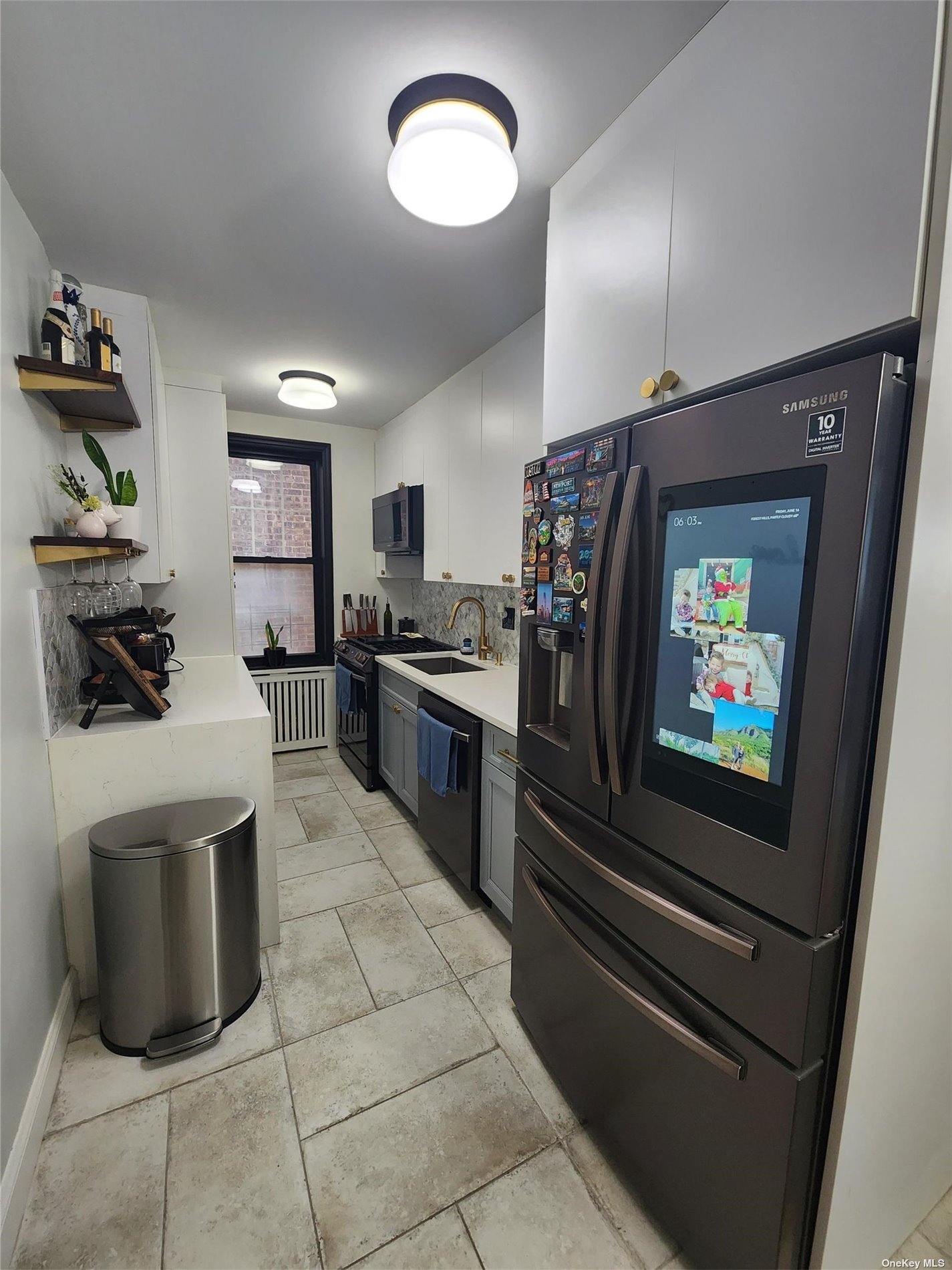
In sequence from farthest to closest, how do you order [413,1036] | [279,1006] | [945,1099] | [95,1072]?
[279,1006]
[413,1036]
[95,1072]
[945,1099]

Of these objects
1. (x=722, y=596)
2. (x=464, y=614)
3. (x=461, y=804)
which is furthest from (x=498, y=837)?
(x=464, y=614)

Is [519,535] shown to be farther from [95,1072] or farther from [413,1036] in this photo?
[95,1072]

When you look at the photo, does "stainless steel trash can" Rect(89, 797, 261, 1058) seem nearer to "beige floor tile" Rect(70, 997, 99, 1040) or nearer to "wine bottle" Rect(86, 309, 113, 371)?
"beige floor tile" Rect(70, 997, 99, 1040)

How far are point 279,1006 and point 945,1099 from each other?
1.90 meters

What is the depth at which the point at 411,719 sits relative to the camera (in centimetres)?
299

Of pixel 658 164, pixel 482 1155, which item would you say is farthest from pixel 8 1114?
pixel 658 164

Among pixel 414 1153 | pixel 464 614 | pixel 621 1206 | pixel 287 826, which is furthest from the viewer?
pixel 464 614

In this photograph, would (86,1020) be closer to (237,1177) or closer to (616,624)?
(237,1177)

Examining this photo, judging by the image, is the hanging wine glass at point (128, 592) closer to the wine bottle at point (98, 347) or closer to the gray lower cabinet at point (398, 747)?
the wine bottle at point (98, 347)

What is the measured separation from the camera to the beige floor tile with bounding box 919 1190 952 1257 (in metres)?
1.20

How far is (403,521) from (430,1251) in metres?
3.40

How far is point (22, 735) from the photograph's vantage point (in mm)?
1508

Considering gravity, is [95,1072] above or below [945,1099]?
below

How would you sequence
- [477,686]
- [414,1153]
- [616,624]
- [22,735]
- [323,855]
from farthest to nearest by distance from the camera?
[323,855], [477,686], [22,735], [414,1153], [616,624]
